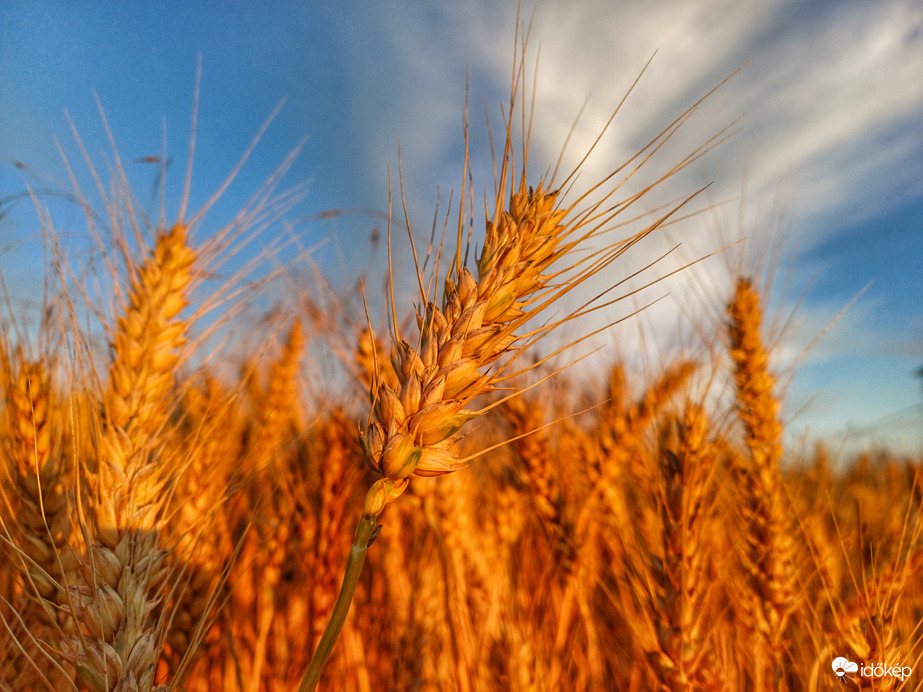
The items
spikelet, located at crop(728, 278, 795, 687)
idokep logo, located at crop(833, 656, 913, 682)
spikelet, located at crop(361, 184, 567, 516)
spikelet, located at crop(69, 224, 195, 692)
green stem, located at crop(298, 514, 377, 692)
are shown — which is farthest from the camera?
spikelet, located at crop(728, 278, 795, 687)

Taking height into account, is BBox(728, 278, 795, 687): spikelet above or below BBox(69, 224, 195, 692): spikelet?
below

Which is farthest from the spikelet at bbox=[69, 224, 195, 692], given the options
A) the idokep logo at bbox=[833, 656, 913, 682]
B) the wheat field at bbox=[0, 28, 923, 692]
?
the idokep logo at bbox=[833, 656, 913, 682]

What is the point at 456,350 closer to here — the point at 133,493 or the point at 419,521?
the point at 133,493

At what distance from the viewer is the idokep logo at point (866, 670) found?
1.31 m

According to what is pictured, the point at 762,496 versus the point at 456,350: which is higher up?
the point at 456,350

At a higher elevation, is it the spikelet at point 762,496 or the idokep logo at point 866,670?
the spikelet at point 762,496

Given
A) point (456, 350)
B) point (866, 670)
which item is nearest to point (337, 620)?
point (456, 350)

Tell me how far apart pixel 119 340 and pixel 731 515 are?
8.33 feet

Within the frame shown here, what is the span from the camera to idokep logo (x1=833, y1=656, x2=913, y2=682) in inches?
51.6

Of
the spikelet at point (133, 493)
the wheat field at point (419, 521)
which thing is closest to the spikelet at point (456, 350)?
the wheat field at point (419, 521)

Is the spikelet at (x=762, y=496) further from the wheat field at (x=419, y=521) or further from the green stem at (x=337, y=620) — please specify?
the green stem at (x=337, y=620)

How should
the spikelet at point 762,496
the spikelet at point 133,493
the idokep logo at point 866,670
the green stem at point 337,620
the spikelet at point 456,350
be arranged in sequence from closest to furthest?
the green stem at point 337,620, the spikelet at point 456,350, the spikelet at point 133,493, the idokep logo at point 866,670, the spikelet at point 762,496

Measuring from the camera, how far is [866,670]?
1328 millimetres

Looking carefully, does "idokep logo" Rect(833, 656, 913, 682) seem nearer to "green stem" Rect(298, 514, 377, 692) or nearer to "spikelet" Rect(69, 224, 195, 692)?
"green stem" Rect(298, 514, 377, 692)
